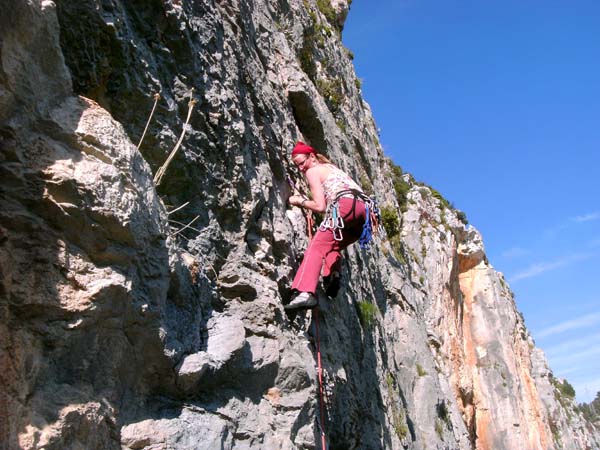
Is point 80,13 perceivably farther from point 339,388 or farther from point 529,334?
point 529,334

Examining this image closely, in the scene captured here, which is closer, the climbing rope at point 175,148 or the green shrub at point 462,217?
the climbing rope at point 175,148

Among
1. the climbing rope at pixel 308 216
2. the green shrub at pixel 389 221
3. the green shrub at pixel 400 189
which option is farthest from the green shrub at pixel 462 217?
the climbing rope at pixel 308 216

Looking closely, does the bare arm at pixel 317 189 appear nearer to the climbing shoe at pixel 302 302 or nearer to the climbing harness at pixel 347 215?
the climbing harness at pixel 347 215

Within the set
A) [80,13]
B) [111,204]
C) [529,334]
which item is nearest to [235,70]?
[80,13]

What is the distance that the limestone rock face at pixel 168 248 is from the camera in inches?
126

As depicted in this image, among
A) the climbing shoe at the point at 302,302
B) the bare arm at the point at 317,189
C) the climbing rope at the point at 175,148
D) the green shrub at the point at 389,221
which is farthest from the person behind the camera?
the green shrub at the point at 389,221

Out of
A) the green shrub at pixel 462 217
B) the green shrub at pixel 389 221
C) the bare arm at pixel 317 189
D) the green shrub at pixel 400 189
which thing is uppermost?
the green shrub at pixel 462 217

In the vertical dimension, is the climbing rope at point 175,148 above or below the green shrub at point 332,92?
below

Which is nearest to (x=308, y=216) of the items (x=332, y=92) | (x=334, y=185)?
(x=334, y=185)

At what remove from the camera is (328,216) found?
6.35 metres

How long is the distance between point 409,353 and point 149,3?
25.3 ft

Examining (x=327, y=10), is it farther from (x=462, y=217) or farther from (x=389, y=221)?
(x=462, y=217)

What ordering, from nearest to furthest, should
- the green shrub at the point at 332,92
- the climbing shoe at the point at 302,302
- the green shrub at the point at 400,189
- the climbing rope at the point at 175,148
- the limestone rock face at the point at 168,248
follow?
1. the limestone rock face at the point at 168,248
2. the climbing rope at the point at 175,148
3. the climbing shoe at the point at 302,302
4. the green shrub at the point at 332,92
5. the green shrub at the point at 400,189

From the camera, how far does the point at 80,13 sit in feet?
13.9
